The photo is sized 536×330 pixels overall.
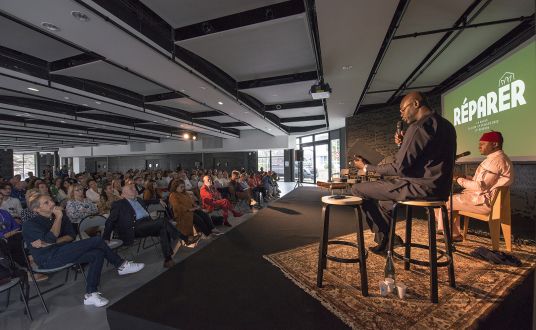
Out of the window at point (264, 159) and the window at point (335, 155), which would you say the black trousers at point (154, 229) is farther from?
the window at point (264, 159)

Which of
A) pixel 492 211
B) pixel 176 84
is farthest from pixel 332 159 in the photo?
pixel 492 211

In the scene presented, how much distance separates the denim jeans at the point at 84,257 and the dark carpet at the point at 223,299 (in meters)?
0.57

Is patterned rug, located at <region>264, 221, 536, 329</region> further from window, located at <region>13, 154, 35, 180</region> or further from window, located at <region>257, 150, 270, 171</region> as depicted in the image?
window, located at <region>13, 154, 35, 180</region>

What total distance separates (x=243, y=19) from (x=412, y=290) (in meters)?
3.64

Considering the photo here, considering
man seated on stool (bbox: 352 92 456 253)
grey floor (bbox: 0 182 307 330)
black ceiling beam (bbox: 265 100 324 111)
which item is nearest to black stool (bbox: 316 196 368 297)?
man seated on stool (bbox: 352 92 456 253)

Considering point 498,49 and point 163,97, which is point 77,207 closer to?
point 163,97

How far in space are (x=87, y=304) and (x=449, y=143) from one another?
3.49 meters

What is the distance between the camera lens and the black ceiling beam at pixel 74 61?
437 cm

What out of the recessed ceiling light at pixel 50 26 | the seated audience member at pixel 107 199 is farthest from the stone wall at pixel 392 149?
the seated audience member at pixel 107 199

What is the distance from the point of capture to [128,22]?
10.3 ft

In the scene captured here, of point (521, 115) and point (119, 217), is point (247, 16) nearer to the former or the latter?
point (119, 217)

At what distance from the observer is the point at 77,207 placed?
3982mm

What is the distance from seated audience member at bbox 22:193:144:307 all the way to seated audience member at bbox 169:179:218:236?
135 centimetres

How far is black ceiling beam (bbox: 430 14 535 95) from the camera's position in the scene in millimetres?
3917
